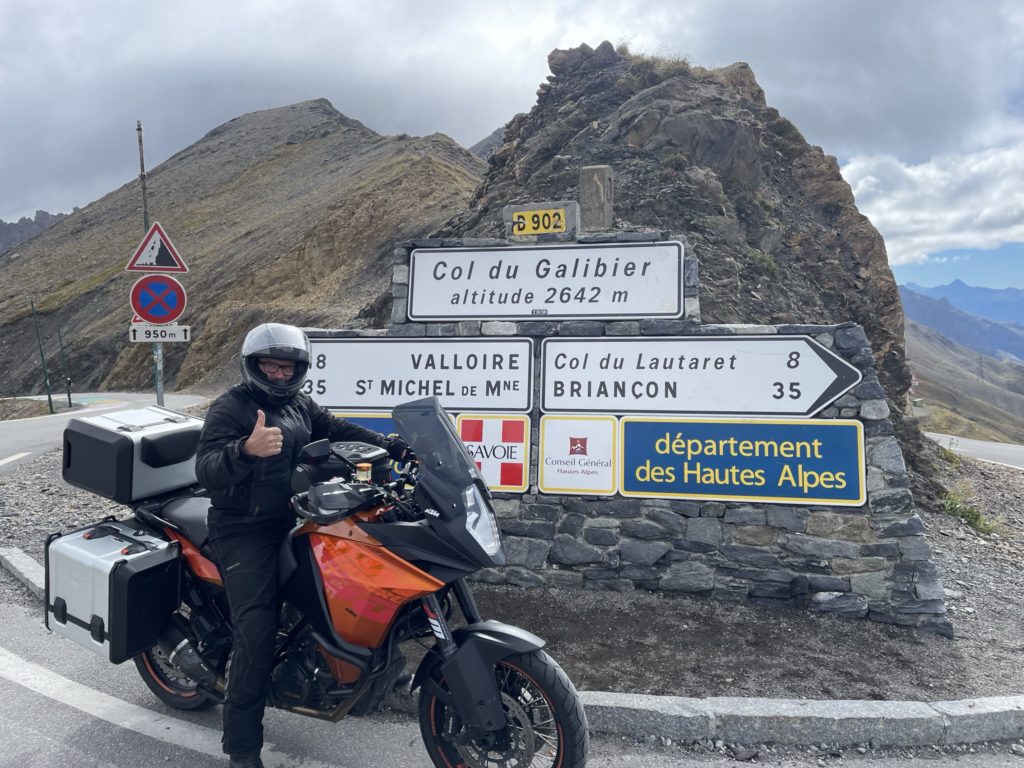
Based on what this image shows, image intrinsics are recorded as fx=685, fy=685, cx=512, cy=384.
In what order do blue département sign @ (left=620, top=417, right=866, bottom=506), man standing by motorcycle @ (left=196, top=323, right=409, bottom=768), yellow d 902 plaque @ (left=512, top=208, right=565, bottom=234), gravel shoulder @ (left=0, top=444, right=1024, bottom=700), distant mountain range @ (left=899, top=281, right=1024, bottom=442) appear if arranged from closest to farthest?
man standing by motorcycle @ (left=196, top=323, right=409, bottom=768)
gravel shoulder @ (left=0, top=444, right=1024, bottom=700)
blue département sign @ (left=620, top=417, right=866, bottom=506)
yellow d 902 plaque @ (left=512, top=208, right=565, bottom=234)
distant mountain range @ (left=899, top=281, right=1024, bottom=442)

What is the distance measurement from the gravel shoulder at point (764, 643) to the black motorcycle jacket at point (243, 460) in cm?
196

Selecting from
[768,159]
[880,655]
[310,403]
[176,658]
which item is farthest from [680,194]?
[176,658]

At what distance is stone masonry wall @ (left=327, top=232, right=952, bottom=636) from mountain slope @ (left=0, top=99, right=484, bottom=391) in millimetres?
9415

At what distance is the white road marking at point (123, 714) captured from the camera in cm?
308

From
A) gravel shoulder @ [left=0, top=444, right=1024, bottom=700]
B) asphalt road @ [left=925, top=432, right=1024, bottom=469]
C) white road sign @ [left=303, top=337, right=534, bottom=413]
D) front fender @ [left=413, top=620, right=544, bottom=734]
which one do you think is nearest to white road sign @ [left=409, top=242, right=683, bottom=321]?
white road sign @ [left=303, top=337, right=534, bottom=413]

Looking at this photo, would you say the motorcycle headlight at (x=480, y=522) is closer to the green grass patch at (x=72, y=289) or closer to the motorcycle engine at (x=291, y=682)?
the motorcycle engine at (x=291, y=682)

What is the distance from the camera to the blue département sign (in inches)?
186

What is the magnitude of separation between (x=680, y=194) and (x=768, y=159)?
11.7ft

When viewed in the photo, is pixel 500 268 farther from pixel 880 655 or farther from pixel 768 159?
pixel 768 159

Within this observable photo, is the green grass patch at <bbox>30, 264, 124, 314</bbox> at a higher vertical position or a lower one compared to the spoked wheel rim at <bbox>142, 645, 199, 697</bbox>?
higher

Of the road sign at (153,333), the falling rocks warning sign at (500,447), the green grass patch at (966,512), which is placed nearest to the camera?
the falling rocks warning sign at (500,447)

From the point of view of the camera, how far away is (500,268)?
5.51 m

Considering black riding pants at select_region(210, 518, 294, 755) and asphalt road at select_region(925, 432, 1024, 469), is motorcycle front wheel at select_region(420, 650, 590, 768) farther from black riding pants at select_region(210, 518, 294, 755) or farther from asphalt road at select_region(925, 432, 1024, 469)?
asphalt road at select_region(925, 432, 1024, 469)

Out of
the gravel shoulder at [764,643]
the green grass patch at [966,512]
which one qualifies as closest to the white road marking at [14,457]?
the gravel shoulder at [764,643]
